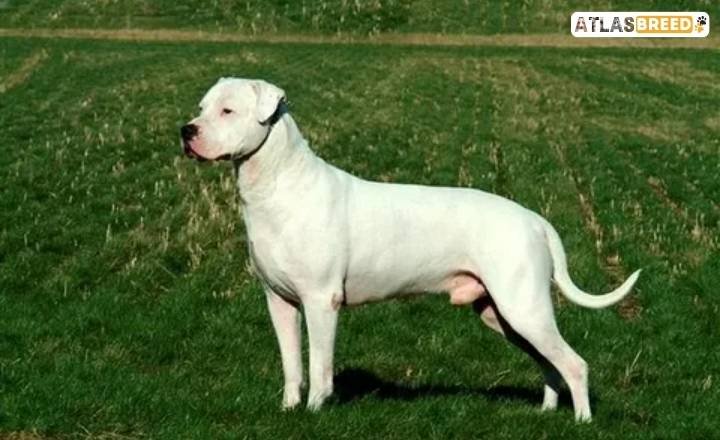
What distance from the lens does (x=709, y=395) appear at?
10656 millimetres

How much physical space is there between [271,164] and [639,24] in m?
50.6

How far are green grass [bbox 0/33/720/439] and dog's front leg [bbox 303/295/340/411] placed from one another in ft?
0.70

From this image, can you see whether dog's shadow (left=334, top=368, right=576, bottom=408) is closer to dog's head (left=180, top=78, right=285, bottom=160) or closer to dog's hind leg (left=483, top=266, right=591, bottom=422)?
dog's hind leg (left=483, top=266, right=591, bottom=422)

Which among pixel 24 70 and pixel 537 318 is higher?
pixel 537 318

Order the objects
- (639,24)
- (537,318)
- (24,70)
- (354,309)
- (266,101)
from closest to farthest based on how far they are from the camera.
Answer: (266,101)
(537,318)
(354,309)
(24,70)
(639,24)

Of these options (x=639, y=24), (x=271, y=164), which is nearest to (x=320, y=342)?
(x=271, y=164)

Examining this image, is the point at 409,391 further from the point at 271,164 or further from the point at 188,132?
the point at 188,132

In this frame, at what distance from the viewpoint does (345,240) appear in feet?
30.0

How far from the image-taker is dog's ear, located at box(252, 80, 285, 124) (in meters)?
8.85

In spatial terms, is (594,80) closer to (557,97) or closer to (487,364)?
(557,97)

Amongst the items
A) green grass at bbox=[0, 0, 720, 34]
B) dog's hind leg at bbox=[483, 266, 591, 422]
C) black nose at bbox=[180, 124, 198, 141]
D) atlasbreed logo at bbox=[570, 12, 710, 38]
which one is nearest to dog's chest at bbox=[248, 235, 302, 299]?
black nose at bbox=[180, 124, 198, 141]

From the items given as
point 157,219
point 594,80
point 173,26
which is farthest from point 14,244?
point 173,26

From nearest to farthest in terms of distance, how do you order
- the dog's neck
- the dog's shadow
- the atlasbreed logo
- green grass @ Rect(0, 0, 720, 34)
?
the dog's neck, the dog's shadow, the atlasbreed logo, green grass @ Rect(0, 0, 720, 34)

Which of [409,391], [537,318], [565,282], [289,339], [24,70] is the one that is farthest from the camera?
[24,70]
